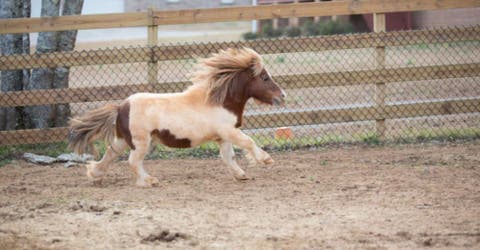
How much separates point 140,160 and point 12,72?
143 inches

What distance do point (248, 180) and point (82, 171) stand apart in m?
2.09

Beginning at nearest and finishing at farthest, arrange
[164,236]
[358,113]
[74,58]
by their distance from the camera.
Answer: [164,236], [74,58], [358,113]

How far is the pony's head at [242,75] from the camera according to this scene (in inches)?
322

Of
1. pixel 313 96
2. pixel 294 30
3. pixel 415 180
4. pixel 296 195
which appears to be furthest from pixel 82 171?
pixel 294 30

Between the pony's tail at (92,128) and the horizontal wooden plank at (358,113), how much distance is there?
249 cm

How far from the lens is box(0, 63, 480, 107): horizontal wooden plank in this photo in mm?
9836

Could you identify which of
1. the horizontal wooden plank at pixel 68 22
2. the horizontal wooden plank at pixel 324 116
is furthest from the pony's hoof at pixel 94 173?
the horizontal wooden plank at pixel 68 22

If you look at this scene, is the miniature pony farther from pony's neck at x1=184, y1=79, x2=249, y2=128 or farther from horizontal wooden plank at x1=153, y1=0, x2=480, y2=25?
horizontal wooden plank at x1=153, y1=0, x2=480, y2=25

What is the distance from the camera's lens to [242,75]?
8250mm

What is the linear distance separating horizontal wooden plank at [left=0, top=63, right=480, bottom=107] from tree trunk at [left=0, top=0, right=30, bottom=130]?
79 cm

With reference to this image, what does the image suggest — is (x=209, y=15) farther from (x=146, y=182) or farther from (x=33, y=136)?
(x=146, y=182)

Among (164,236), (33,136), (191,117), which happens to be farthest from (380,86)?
(164,236)

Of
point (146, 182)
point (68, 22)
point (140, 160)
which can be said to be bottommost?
point (146, 182)

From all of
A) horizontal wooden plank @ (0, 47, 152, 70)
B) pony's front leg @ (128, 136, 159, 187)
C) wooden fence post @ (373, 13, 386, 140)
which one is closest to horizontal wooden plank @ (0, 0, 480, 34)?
wooden fence post @ (373, 13, 386, 140)
